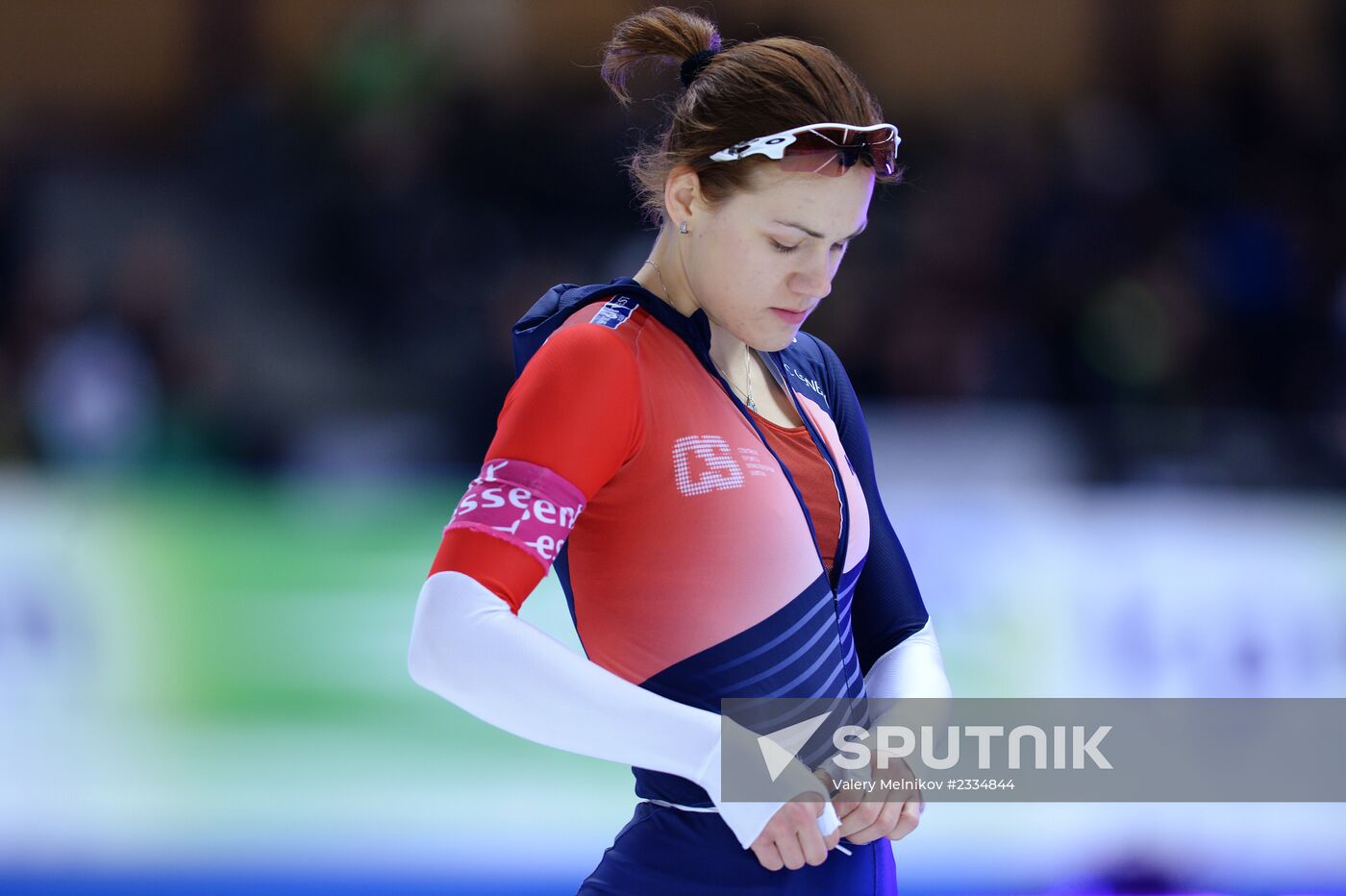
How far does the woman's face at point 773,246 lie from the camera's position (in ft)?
5.19

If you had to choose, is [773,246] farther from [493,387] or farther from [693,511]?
[493,387]

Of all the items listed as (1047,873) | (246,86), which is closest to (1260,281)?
(1047,873)

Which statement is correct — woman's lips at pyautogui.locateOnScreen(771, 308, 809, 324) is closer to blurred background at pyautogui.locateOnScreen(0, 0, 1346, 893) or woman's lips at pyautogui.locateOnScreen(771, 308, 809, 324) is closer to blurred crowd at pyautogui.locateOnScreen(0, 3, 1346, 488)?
blurred background at pyautogui.locateOnScreen(0, 0, 1346, 893)

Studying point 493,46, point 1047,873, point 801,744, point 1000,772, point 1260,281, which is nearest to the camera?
point 801,744

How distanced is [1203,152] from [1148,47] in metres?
1.16

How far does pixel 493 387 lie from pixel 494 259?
119cm

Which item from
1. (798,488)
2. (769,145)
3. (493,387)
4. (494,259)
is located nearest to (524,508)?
(798,488)

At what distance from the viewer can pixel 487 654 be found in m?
1.41

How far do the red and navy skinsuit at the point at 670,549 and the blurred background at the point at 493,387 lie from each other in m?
0.99

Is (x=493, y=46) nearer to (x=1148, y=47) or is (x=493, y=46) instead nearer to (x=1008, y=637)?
(x=1148, y=47)

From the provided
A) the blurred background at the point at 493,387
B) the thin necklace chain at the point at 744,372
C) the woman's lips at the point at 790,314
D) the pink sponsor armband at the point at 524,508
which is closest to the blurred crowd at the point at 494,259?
the blurred background at the point at 493,387

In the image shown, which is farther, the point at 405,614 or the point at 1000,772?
the point at 405,614

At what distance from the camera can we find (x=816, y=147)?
157 cm

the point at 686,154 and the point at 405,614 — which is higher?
the point at 405,614
